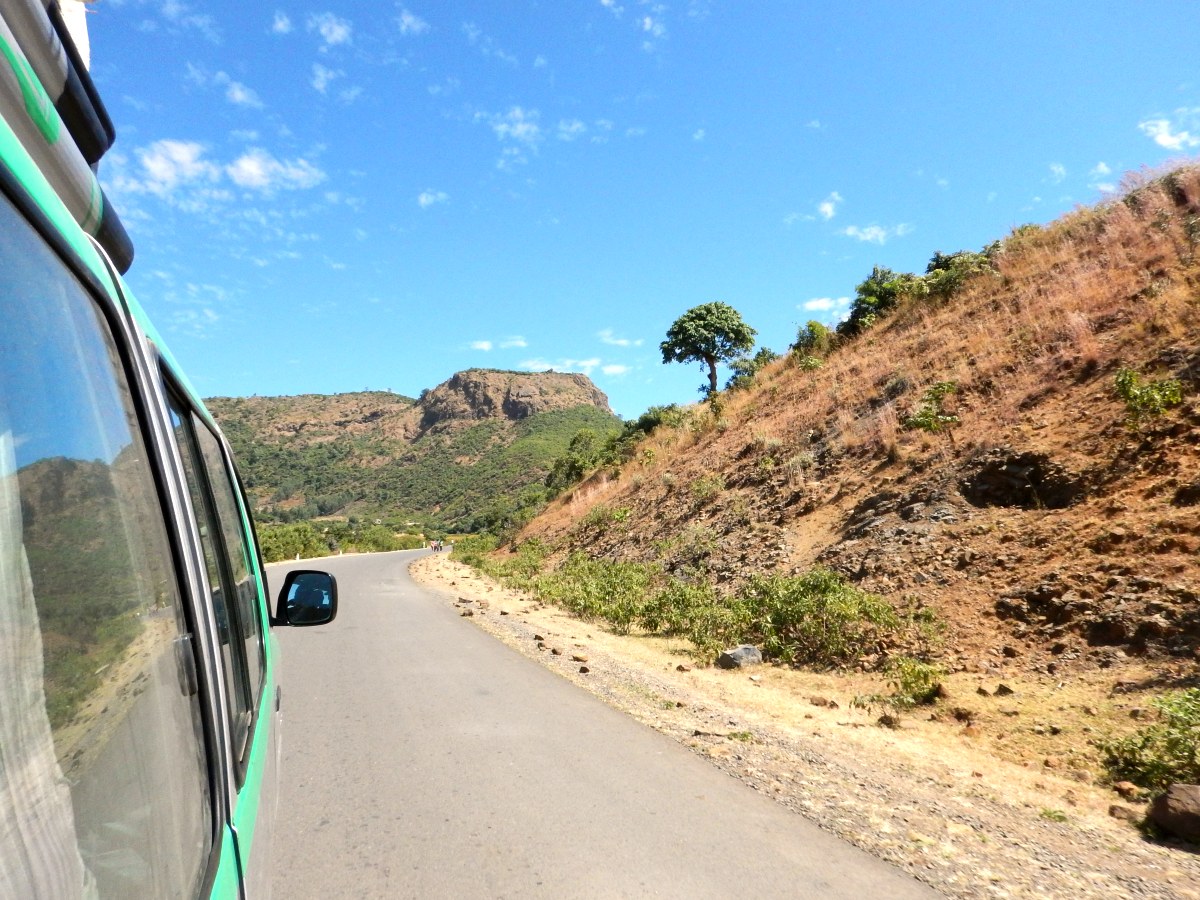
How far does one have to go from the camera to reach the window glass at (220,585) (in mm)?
1849

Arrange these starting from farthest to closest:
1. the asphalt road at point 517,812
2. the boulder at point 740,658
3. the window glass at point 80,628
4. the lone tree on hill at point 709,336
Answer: the lone tree on hill at point 709,336
the boulder at point 740,658
the asphalt road at point 517,812
the window glass at point 80,628

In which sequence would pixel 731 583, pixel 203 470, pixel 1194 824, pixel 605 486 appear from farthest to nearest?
pixel 605 486 < pixel 731 583 < pixel 1194 824 < pixel 203 470

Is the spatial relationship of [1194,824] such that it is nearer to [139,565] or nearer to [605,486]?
[139,565]

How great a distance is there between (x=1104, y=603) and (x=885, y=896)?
5637 millimetres

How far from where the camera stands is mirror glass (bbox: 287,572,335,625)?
3331 millimetres

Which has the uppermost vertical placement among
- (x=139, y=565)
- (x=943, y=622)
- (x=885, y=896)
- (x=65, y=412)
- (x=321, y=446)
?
(x=321, y=446)

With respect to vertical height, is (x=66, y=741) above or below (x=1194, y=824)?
above

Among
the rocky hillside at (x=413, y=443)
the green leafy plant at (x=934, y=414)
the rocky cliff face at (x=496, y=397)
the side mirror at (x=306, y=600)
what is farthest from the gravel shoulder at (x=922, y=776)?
the rocky cliff face at (x=496, y=397)

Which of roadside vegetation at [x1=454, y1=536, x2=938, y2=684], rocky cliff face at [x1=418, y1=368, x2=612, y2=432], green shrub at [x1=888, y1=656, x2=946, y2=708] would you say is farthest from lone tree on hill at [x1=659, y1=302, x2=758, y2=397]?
rocky cliff face at [x1=418, y1=368, x2=612, y2=432]

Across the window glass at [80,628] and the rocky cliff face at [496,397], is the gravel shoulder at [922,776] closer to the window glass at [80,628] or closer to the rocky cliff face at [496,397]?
the window glass at [80,628]

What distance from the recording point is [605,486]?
28.5 meters

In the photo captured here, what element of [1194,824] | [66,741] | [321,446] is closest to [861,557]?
[1194,824]

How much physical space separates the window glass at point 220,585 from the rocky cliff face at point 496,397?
115 m

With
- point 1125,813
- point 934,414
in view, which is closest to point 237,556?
point 1125,813
